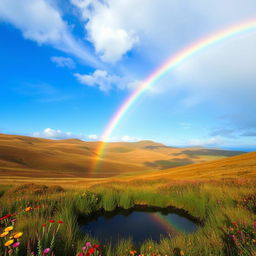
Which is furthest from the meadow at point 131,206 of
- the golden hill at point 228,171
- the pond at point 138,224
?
the golden hill at point 228,171

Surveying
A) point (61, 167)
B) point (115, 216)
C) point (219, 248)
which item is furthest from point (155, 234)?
point (61, 167)

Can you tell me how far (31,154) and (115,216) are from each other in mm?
63462

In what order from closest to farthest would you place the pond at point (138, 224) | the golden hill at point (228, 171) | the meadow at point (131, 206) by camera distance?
1. the meadow at point (131, 206)
2. the pond at point (138, 224)
3. the golden hill at point (228, 171)

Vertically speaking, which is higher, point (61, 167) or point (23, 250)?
point (23, 250)

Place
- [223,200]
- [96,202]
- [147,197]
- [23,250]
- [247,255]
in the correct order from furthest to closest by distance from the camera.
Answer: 1. [147,197]
2. [96,202]
3. [223,200]
4. [23,250]
5. [247,255]

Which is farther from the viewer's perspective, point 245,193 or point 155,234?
point 245,193

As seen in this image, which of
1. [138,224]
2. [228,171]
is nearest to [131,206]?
[138,224]

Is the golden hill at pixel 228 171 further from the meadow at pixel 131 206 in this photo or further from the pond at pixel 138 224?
the pond at pixel 138 224

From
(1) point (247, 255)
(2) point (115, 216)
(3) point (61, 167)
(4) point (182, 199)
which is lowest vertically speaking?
(3) point (61, 167)

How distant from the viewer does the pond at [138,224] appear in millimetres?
4906

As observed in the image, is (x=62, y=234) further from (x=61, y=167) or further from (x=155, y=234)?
(x=61, y=167)

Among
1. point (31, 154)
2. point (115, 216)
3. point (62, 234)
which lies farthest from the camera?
point (31, 154)

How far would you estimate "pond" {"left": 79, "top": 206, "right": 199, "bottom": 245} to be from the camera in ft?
16.1

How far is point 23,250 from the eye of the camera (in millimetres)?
2586
